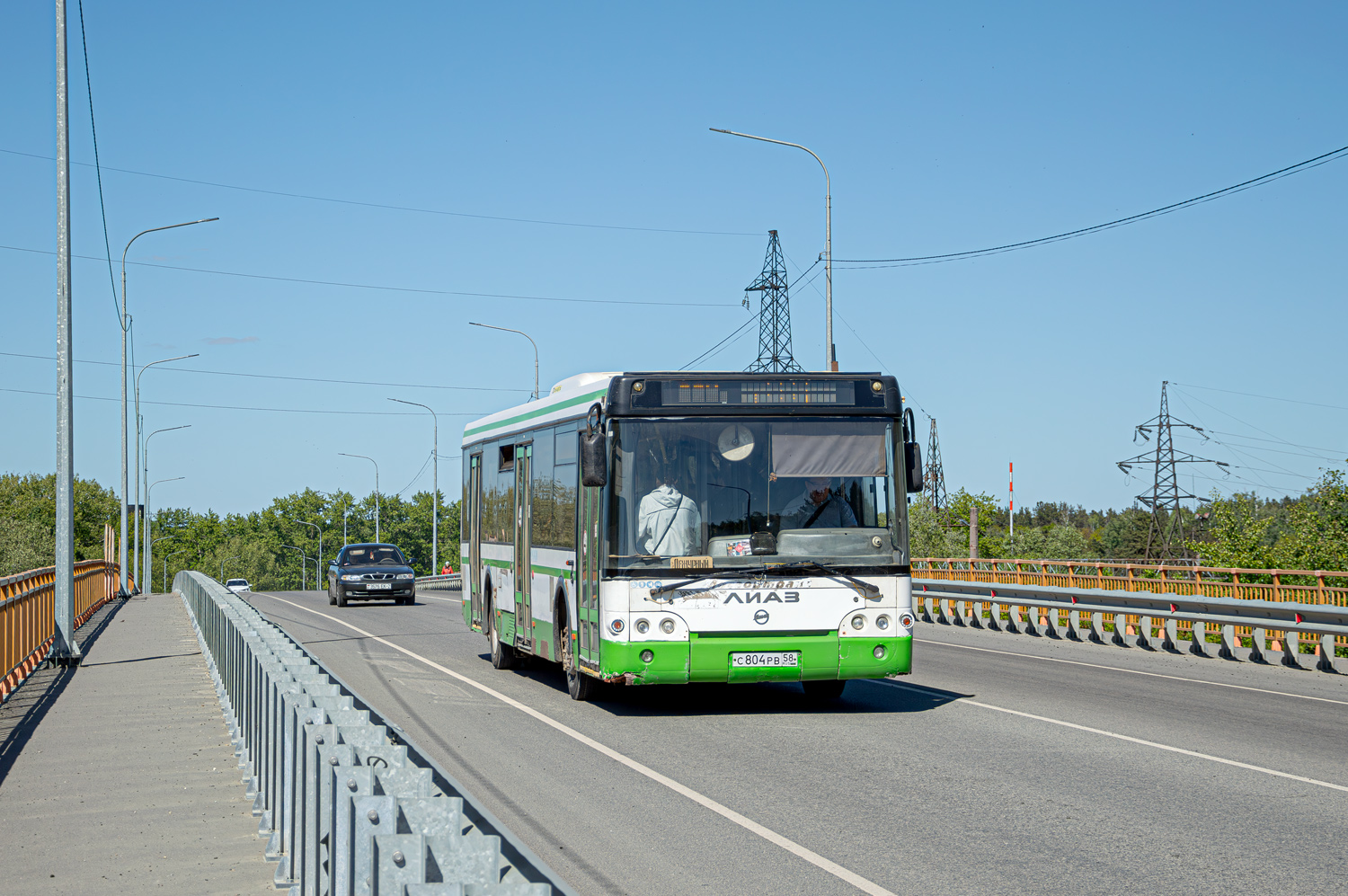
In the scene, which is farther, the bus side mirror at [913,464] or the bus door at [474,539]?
the bus door at [474,539]

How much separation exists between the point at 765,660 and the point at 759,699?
7.22ft

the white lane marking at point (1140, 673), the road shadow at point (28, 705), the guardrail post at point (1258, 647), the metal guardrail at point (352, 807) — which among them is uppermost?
the metal guardrail at point (352, 807)

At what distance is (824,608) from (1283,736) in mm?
3850

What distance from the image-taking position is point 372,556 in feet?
122

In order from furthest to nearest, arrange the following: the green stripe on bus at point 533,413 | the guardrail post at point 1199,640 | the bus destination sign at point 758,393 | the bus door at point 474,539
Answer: the guardrail post at point 1199,640 < the bus door at point 474,539 < the green stripe on bus at point 533,413 < the bus destination sign at point 758,393

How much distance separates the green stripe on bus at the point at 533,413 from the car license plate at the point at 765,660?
103 inches

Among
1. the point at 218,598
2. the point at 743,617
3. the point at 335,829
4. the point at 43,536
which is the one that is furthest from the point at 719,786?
the point at 43,536

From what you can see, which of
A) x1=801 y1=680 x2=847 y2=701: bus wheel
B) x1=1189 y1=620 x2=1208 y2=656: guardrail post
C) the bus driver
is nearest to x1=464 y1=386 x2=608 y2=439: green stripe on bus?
the bus driver

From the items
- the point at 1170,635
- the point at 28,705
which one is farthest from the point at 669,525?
the point at 1170,635

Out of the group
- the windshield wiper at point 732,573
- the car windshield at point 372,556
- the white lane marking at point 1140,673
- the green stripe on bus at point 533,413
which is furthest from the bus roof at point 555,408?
the car windshield at point 372,556

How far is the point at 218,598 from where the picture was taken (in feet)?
50.2

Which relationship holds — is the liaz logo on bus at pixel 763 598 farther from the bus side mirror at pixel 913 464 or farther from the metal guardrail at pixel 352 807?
the metal guardrail at pixel 352 807

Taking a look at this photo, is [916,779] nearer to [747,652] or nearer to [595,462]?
[747,652]

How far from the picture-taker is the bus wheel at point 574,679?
43.2ft
